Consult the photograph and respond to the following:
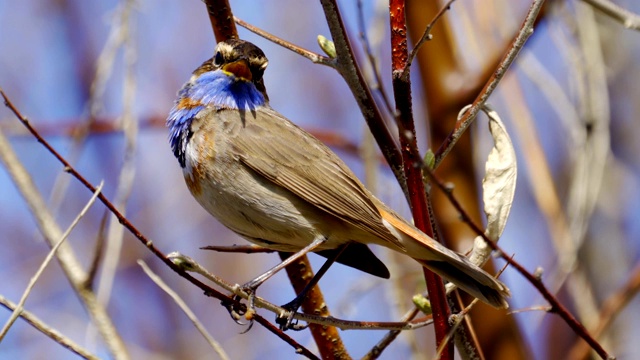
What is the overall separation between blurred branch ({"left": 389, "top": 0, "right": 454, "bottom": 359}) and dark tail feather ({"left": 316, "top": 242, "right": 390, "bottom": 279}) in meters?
1.07

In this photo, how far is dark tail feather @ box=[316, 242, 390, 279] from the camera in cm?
377

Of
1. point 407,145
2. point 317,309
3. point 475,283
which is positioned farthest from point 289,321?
point 407,145

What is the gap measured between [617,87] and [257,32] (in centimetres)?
401

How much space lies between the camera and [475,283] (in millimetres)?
3174

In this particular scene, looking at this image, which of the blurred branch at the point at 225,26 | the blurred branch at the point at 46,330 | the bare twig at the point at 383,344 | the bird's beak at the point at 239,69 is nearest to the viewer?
the blurred branch at the point at 46,330

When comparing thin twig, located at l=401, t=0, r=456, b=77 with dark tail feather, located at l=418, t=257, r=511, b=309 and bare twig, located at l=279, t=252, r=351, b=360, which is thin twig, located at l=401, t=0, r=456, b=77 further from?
bare twig, located at l=279, t=252, r=351, b=360

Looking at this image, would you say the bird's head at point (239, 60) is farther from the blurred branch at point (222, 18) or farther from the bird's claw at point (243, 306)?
the bird's claw at point (243, 306)

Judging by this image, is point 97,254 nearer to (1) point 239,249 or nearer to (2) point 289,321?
(1) point 239,249

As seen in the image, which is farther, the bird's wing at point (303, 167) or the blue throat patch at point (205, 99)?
the blue throat patch at point (205, 99)

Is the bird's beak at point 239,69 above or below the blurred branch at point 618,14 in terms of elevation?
above

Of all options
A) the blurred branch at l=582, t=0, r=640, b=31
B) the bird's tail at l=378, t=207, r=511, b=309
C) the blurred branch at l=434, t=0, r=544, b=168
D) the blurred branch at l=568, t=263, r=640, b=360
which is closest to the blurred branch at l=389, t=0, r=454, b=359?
the blurred branch at l=434, t=0, r=544, b=168

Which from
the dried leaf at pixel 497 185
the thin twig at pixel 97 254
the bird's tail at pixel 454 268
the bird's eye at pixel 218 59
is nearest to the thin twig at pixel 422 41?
the dried leaf at pixel 497 185

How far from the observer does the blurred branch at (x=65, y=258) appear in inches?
120

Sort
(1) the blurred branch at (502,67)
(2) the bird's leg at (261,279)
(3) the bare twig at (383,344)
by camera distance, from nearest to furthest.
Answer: (1) the blurred branch at (502,67)
(2) the bird's leg at (261,279)
(3) the bare twig at (383,344)
